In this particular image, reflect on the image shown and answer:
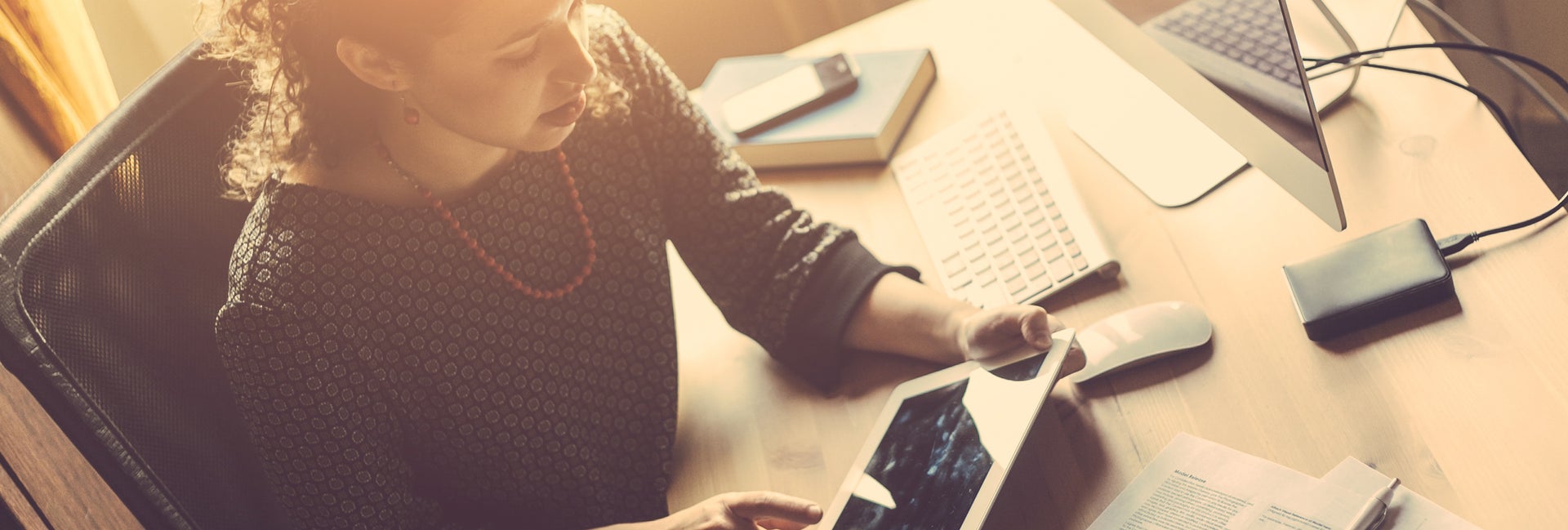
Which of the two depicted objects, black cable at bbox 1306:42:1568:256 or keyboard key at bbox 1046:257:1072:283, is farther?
keyboard key at bbox 1046:257:1072:283

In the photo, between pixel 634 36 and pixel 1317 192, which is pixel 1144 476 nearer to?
pixel 1317 192

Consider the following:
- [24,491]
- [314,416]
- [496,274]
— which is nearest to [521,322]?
[496,274]

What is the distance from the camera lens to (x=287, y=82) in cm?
93

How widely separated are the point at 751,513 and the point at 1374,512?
45 centimetres

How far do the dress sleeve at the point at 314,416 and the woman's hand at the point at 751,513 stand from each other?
24 cm

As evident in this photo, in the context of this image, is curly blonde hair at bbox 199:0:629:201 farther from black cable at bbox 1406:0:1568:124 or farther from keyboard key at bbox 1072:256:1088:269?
black cable at bbox 1406:0:1568:124

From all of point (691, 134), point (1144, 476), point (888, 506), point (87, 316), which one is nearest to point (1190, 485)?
point (1144, 476)

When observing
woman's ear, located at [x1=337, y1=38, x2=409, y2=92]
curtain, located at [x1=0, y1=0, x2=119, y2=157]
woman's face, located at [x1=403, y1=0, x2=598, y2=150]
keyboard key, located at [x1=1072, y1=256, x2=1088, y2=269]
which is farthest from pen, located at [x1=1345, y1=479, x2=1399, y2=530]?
curtain, located at [x1=0, y1=0, x2=119, y2=157]

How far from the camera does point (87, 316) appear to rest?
2.79 ft

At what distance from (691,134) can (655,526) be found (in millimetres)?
405

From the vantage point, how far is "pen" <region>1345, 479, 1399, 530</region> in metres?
0.71

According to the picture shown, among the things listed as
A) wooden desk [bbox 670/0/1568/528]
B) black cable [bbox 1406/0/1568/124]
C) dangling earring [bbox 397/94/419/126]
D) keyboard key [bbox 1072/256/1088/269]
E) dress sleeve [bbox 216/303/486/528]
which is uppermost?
dangling earring [bbox 397/94/419/126]

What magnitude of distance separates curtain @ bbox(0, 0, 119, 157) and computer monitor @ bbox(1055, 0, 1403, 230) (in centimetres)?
109

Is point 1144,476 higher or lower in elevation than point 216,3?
lower
